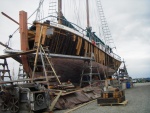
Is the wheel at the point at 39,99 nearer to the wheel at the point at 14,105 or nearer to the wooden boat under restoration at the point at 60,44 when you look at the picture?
the wheel at the point at 14,105

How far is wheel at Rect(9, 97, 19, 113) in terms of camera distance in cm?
911

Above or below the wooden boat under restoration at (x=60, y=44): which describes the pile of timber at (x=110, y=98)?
below

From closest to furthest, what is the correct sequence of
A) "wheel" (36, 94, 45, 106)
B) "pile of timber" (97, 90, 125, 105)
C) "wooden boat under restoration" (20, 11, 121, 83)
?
"wheel" (36, 94, 45, 106) → "pile of timber" (97, 90, 125, 105) → "wooden boat under restoration" (20, 11, 121, 83)

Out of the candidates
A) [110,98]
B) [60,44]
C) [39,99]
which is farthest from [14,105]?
[60,44]

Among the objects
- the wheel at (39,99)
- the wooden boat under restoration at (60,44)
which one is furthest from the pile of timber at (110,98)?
the wooden boat under restoration at (60,44)

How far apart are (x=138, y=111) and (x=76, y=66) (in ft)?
31.7

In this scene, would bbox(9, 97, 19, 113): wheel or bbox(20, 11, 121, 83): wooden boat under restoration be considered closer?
bbox(9, 97, 19, 113): wheel

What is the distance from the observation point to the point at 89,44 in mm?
18656

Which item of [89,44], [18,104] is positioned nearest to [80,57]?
[89,44]

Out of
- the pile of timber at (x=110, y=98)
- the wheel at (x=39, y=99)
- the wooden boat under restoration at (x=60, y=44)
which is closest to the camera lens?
the wheel at (x=39, y=99)

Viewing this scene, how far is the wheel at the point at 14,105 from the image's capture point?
29.9 feet

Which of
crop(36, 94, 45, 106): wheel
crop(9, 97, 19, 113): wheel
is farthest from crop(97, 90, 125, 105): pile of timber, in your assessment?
crop(9, 97, 19, 113): wheel

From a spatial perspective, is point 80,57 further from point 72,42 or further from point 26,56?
point 26,56

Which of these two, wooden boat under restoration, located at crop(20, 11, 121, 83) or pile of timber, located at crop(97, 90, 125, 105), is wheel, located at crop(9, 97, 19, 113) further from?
wooden boat under restoration, located at crop(20, 11, 121, 83)
